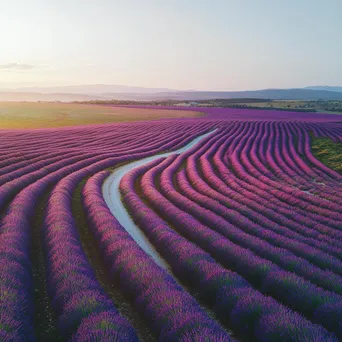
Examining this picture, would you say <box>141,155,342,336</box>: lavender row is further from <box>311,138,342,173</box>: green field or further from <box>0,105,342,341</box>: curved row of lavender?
<box>311,138,342,173</box>: green field

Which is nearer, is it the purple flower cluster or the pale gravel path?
the purple flower cluster

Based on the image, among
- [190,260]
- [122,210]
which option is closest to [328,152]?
[122,210]

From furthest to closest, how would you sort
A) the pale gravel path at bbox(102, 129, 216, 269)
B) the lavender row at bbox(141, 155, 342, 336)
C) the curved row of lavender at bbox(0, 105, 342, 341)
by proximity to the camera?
the pale gravel path at bbox(102, 129, 216, 269) → the lavender row at bbox(141, 155, 342, 336) → the curved row of lavender at bbox(0, 105, 342, 341)

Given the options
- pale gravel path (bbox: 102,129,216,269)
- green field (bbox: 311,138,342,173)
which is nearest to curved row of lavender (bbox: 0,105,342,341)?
pale gravel path (bbox: 102,129,216,269)

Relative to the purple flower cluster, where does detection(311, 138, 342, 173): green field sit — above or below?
below

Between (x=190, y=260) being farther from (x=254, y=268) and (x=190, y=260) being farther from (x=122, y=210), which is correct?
(x=122, y=210)

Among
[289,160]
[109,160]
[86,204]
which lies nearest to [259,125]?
[289,160]

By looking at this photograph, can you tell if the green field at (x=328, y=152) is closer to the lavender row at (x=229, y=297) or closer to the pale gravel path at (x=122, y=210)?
the pale gravel path at (x=122, y=210)

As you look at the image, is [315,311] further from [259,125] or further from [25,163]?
[259,125]

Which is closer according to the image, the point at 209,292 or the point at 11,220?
the point at 209,292

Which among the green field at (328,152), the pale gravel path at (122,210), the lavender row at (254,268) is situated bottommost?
the green field at (328,152)

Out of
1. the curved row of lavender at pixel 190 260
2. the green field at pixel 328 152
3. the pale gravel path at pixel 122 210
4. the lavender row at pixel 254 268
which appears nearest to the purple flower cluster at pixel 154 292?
the curved row of lavender at pixel 190 260
